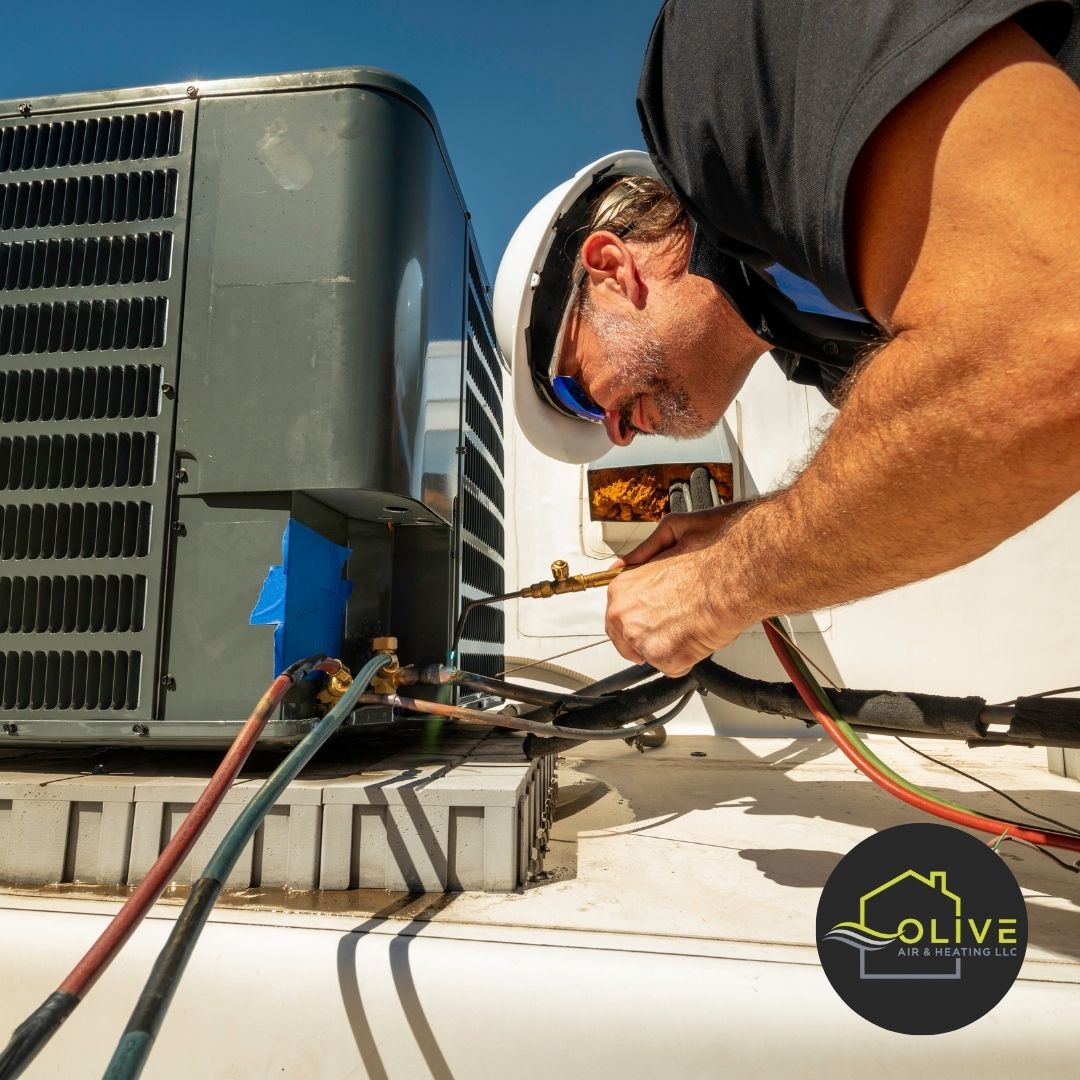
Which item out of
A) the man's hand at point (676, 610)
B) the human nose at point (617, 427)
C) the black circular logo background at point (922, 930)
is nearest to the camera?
the black circular logo background at point (922, 930)

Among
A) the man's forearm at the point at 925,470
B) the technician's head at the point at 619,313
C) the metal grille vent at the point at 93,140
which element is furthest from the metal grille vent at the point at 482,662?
the metal grille vent at the point at 93,140

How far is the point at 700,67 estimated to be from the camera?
514 millimetres

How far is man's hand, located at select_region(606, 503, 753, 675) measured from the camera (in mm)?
632

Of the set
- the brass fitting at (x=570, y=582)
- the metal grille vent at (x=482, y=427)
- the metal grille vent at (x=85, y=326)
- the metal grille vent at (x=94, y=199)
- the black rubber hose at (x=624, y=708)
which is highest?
the metal grille vent at (x=94, y=199)

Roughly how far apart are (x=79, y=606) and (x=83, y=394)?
0.76ft

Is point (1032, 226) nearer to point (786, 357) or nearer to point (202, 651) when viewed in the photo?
point (786, 357)

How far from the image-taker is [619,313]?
861 mm

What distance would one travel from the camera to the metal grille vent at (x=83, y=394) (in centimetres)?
79

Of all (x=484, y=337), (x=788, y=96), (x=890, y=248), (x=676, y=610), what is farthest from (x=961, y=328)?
(x=484, y=337)

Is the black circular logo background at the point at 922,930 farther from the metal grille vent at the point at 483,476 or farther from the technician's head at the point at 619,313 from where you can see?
the metal grille vent at the point at 483,476

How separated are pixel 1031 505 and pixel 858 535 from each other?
0.10 metres

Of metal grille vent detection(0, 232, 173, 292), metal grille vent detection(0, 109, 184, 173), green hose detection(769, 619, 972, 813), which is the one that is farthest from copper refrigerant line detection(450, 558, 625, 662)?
metal grille vent detection(0, 109, 184, 173)

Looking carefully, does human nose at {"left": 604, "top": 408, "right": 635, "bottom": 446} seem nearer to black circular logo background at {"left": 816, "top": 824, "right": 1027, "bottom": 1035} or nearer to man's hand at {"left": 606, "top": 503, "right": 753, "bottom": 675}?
man's hand at {"left": 606, "top": 503, "right": 753, "bottom": 675}

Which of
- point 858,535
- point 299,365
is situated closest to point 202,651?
point 299,365
